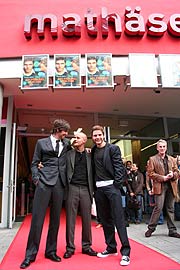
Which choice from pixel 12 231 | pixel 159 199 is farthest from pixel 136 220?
pixel 12 231

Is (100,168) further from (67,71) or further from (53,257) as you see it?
(67,71)

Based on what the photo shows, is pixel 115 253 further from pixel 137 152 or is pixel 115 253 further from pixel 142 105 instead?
pixel 137 152

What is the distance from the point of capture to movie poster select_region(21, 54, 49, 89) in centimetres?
531

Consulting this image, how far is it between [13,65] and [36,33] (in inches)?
36.6

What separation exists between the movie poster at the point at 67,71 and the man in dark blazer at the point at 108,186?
2.29 meters

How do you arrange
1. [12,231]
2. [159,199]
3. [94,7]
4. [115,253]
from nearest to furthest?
[115,253]
[159,199]
[12,231]
[94,7]

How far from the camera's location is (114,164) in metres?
3.14

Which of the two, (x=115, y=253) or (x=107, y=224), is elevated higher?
(x=107, y=224)

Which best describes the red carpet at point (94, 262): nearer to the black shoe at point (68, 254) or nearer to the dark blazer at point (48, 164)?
the black shoe at point (68, 254)

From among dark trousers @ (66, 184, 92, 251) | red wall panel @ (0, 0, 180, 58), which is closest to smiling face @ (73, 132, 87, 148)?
dark trousers @ (66, 184, 92, 251)

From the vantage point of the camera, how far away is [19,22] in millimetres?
6004

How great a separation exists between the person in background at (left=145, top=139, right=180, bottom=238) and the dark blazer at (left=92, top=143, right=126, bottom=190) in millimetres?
1439

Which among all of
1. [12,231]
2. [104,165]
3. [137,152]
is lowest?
[12,231]

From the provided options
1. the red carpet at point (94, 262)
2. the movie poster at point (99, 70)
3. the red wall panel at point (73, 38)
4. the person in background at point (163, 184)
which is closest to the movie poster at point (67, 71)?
the movie poster at point (99, 70)
